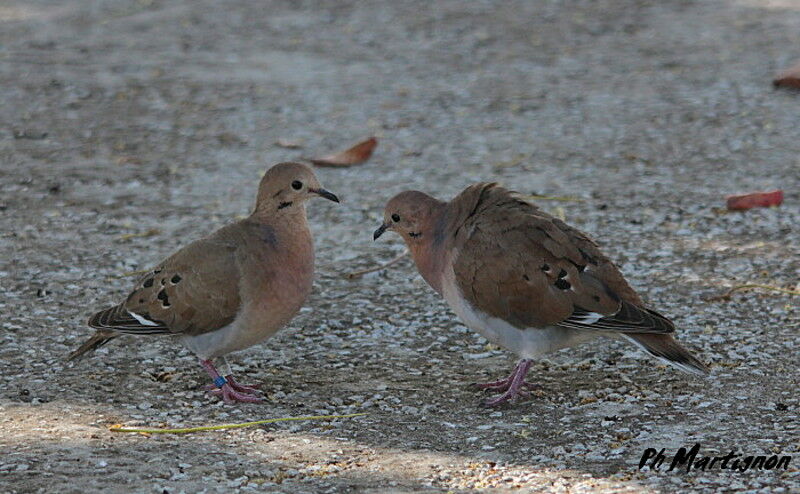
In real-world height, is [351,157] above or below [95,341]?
below

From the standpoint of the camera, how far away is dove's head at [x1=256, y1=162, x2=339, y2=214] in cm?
516

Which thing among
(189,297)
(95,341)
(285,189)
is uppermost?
(285,189)

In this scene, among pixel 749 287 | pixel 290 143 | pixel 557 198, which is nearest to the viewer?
pixel 749 287

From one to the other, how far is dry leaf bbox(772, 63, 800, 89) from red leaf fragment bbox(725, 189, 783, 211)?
2390 mm

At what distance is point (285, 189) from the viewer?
17.0 feet

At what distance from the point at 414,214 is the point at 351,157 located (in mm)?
2911

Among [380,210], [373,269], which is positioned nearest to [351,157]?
[380,210]

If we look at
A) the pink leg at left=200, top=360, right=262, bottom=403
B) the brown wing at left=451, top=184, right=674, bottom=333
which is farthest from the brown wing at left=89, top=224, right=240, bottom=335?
the brown wing at left=451, top=184, right=674, bottom=333

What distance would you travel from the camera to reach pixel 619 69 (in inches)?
397

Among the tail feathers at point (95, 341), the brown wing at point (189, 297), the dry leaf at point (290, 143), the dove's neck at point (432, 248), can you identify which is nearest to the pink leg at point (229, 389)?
the brown wing at point (189, 297)

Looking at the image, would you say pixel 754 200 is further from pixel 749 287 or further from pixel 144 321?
pixel 144 321

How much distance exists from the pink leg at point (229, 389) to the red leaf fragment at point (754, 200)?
3427 mm

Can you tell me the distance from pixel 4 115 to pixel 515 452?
614 centimetres

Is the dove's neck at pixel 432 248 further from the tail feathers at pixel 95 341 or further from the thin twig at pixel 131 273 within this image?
the thin twig at pixel 131 273
